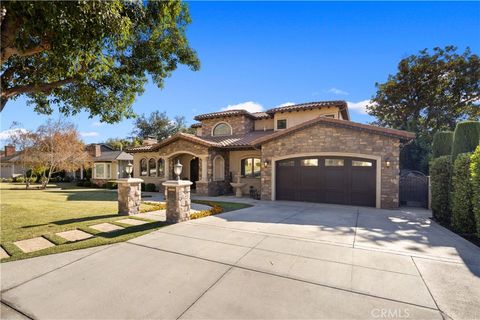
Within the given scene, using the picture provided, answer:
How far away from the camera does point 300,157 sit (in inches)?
515

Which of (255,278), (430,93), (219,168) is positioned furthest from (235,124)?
(430,93)

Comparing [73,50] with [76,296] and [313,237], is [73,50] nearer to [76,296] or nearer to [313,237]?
[76,296]

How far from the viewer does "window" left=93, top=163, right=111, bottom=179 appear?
86.3 ft

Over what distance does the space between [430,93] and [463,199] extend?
1890 centimetres

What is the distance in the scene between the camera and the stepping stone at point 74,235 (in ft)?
20.2

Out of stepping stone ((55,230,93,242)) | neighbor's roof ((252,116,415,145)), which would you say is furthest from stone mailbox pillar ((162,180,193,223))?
neighbor's roof ((252,116,415,145))

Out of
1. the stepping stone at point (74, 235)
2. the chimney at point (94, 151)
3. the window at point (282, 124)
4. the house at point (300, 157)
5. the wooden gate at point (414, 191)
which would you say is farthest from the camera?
the chimney at point (94, 151)

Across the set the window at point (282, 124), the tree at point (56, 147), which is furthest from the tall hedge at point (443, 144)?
the tree at point (56, 147)

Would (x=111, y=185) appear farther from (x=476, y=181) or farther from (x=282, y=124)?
(x=476, y=181)

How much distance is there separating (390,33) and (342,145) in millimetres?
6364

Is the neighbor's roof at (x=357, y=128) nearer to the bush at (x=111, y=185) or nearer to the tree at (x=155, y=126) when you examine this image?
the bush at (x=111, y=185)

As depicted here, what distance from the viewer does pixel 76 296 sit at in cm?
350

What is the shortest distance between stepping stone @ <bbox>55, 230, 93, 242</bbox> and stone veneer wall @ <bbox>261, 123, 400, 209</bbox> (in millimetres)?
9583

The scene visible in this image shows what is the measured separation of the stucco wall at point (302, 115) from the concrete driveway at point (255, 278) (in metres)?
11.3
